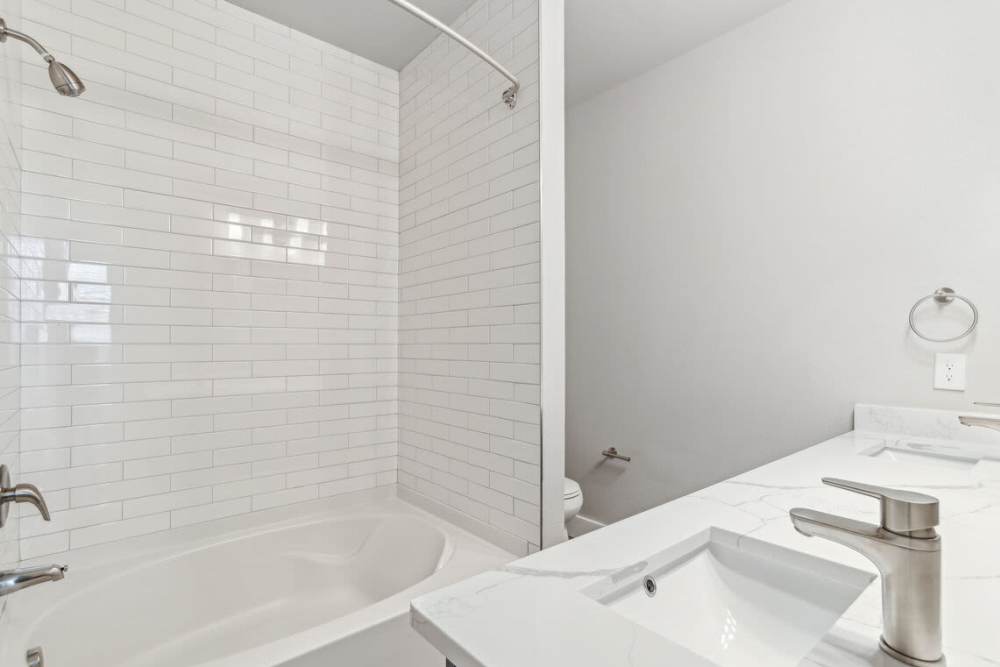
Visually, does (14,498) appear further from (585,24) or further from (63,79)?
(585,24)

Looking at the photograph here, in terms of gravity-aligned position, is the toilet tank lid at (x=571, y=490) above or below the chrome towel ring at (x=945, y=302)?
below

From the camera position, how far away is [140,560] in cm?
167

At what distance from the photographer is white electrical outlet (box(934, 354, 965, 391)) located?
1.65 metres

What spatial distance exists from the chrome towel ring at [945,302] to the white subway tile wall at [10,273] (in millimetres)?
2758

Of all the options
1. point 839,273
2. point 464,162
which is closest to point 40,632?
point 464,162

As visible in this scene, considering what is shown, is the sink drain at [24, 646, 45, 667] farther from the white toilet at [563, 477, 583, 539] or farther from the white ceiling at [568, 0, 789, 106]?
the white ceiling at [568, 0, 789, 106]

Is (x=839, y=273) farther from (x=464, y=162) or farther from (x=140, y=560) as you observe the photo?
(x=140, y=560)

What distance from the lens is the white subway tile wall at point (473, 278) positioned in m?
1.69

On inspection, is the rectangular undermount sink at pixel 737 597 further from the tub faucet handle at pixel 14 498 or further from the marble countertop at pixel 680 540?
the tub faucet handle at pixel 14 498

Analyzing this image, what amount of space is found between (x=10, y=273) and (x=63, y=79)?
0.55 m

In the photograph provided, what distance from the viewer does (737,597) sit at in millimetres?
800

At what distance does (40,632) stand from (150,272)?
3.68 ft

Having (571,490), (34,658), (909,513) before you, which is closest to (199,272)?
(34,658)

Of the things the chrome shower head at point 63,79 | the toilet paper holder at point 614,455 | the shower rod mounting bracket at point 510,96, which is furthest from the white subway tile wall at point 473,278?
the chrome shower head at point 63,79
